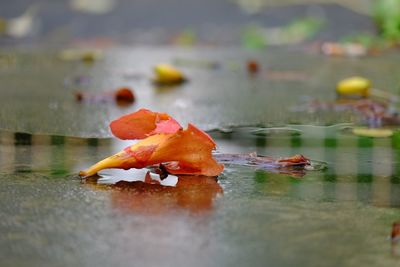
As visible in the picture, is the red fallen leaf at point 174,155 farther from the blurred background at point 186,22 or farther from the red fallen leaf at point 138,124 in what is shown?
the blurred background at point 186,22

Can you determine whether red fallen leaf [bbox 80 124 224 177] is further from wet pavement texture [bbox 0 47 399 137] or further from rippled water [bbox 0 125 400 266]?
wet pavement texture [bbox 0 47 399 137]

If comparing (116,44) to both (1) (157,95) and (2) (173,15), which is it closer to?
(2) (173,15)

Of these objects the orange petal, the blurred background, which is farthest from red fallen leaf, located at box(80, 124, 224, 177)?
the blurred background

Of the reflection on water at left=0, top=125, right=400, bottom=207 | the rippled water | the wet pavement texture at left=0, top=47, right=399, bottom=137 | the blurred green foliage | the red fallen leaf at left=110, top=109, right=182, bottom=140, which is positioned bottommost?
the rippled water

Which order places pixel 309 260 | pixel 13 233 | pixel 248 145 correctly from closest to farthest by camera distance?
pixel 309 260 → pixel 13 233 → pixel 248 145

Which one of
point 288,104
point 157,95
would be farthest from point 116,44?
point 288,104

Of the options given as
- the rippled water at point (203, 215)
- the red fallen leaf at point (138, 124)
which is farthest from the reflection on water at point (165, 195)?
the red fallen leaf at point (138, 124)
